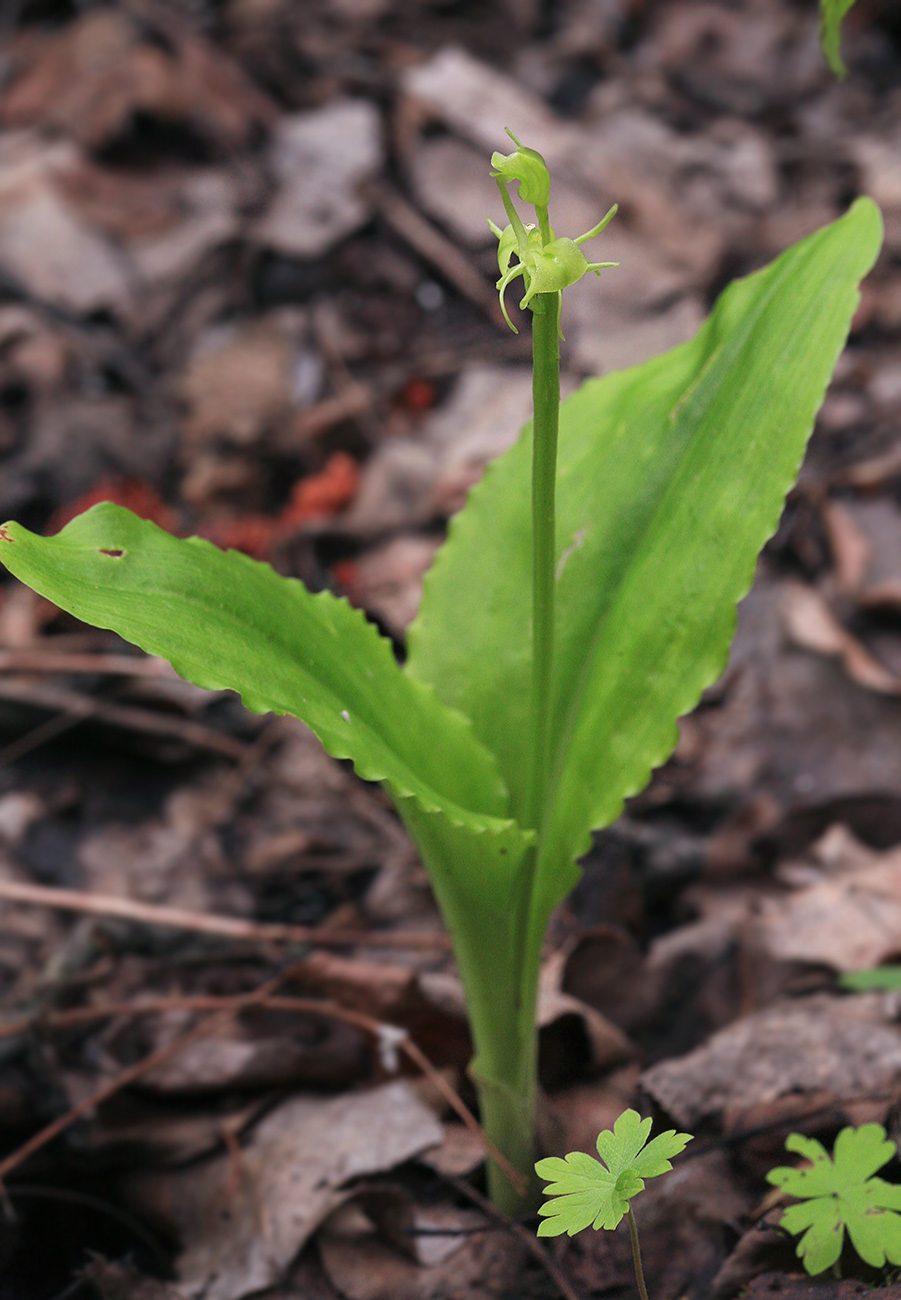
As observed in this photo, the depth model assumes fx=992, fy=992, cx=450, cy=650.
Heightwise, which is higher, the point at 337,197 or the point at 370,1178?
the point at 337,197

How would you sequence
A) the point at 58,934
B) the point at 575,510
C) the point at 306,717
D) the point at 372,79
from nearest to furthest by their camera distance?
1. the point at 306,717
2. the point at 575,510
3. the point at 58,934
4. the point at 372,79

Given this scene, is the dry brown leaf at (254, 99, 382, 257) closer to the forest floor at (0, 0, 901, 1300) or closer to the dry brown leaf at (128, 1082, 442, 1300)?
the forest floor at (0, 0, 901, 1300)

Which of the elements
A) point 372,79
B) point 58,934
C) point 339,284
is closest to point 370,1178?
point 58,934

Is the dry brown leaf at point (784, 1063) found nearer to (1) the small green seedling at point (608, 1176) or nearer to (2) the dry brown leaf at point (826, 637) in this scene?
(1) the small green seedling at point (608, 1176)

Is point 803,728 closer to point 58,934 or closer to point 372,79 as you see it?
point 58,934

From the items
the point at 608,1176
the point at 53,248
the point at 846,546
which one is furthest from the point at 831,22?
the point at 53,248

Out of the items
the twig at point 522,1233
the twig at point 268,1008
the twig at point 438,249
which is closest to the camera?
the twig at point 522,1233

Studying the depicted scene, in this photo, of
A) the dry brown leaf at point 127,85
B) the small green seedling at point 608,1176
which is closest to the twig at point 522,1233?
the small green seedling at point 608,1176

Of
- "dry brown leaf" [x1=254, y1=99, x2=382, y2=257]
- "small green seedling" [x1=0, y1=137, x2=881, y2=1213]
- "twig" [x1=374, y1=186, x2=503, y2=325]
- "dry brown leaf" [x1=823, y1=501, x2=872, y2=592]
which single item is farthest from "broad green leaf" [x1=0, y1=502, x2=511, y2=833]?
"dry brown leaf" [x1=254, y1=99, x2=382, y2=257]
